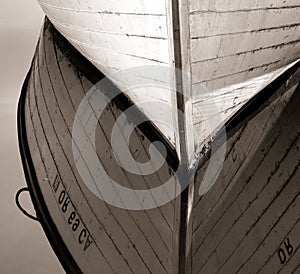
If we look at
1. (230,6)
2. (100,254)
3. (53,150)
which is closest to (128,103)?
(53,150)

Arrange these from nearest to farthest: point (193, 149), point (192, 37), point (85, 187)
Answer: point (192, 37)
point (193, 149)
point (85, 187)

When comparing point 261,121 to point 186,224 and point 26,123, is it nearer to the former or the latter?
point 186,224

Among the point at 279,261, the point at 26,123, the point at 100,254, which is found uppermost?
the point at 26,123

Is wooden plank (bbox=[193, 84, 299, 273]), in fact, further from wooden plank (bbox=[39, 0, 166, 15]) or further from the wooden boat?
wooden plank (bbox=[39, 0, 166, 15])

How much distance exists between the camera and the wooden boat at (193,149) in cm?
119

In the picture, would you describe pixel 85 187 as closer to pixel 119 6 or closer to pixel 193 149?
pixel 193 149

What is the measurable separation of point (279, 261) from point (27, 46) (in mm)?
1730

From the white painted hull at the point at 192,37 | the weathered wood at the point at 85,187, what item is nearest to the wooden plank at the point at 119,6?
the white painted hull at the point at 192,37

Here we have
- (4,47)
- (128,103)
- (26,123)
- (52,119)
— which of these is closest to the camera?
(128,103)

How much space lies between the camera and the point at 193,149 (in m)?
1.31

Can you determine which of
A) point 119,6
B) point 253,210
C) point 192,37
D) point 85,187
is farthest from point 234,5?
point 85,187

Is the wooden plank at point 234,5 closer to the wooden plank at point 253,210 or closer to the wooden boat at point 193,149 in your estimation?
the wooden boat at point 193,149

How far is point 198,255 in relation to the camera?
135 cm

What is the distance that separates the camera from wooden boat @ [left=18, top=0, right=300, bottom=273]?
3.90 feet
